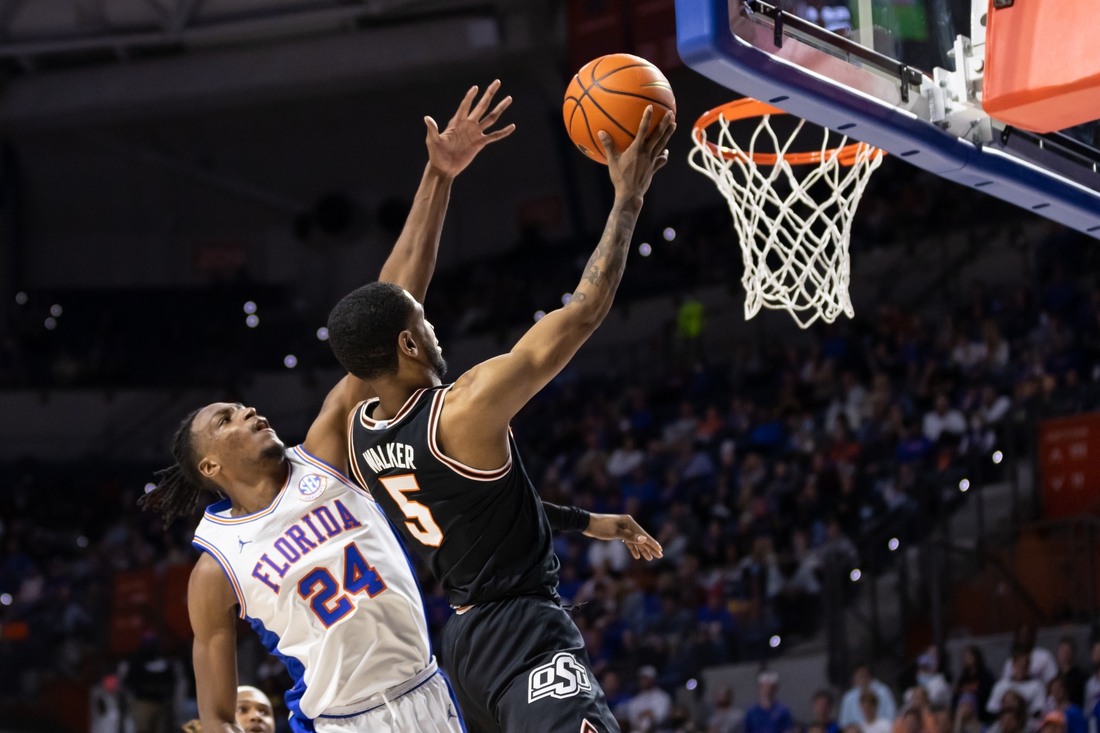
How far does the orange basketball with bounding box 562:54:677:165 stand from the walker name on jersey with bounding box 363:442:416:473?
1056 mm

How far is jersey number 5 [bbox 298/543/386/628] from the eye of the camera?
3613 millimetres

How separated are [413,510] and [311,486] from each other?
629 mm

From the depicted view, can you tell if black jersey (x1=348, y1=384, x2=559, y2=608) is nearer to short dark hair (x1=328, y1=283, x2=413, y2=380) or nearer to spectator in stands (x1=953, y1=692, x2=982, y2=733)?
short dark hair (x1=328, y1=283, x2=413, y2=380)

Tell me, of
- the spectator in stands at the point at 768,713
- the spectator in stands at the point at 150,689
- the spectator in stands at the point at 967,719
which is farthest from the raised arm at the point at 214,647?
the spectator in stands at the point at 150,689

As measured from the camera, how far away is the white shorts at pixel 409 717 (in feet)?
11.9

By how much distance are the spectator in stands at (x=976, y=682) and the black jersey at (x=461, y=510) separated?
5.71m

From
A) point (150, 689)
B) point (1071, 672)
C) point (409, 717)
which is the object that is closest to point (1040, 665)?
point (1071, 672)

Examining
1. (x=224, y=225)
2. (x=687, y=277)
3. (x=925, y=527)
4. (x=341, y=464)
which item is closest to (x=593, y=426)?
(x=687, y=277)

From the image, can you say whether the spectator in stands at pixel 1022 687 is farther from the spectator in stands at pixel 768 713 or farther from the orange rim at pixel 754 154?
the orange rim at pixel 754 154

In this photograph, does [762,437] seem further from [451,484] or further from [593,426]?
[451,484]

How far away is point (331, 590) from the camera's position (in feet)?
11.9

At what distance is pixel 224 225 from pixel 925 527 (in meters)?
15.3

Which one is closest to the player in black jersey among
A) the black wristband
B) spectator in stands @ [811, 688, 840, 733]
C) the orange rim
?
the black wristband

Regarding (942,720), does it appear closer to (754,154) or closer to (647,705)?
(647,705)
